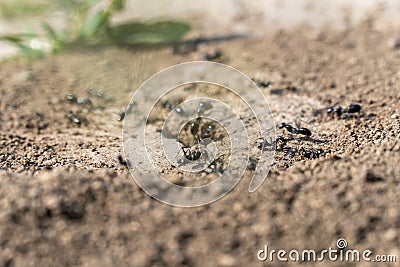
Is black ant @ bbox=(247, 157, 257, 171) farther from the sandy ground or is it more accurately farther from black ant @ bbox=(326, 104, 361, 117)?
black ant @ bbox=(326, 104, 361, 117)

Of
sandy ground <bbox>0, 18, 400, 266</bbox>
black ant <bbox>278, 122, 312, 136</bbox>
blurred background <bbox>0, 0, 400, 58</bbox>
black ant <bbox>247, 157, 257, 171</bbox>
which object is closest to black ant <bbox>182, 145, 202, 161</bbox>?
black ant <bbox>247, 157, 257, 171</bbox>

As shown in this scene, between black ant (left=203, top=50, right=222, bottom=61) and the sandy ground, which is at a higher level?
black ant (left=203, top=50, right=222, bottom=61)

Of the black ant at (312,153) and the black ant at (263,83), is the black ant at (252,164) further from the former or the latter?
the black ant at (263,83)

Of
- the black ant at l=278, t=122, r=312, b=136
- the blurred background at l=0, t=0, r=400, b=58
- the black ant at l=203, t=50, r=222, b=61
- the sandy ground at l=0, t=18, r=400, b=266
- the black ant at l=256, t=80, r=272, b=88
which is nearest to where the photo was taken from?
the sandy ground at l=0, t=18, r=400, b=266

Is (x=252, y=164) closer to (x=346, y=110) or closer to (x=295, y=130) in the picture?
(x=295, y=130)

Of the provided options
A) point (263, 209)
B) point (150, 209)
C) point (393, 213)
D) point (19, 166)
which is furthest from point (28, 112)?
point (393, 213)

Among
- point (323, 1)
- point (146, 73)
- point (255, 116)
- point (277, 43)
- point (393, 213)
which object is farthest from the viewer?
point (323, 1)

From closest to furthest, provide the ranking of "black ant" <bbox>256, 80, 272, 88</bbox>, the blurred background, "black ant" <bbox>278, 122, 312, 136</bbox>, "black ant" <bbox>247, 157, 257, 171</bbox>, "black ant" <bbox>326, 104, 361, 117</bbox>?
"black ant" <bbox>247, 157, 257, 171</bbox> → "black ant" <bbox>278, 122, 312, 136</bbox> → "black ant" <bbox>326, 104, 361, 117</bbox> → "black ant" <bbox>256, 80, 272, 88</bbox> → the blurred background

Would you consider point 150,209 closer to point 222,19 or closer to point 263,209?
point 263,209

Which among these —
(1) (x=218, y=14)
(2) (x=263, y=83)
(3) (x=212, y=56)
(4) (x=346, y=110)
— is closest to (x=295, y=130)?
(4) (x=346, y=110)
